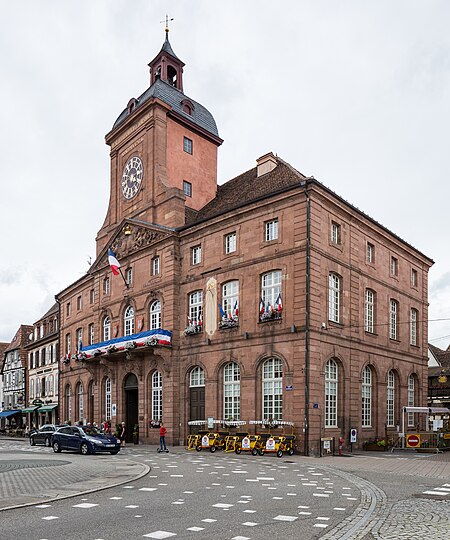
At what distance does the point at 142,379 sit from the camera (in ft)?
126

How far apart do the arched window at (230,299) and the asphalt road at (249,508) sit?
12866mm

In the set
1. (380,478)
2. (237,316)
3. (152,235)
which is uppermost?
(152,235)

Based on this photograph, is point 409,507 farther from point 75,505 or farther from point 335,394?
point 335,394

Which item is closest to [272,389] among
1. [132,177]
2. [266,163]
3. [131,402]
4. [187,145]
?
[131,402]

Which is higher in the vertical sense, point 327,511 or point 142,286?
point 142,286

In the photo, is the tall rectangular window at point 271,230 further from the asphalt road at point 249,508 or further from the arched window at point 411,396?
the arched window at point 411,396

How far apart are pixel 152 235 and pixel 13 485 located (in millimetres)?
24417

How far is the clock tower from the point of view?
1598 inches

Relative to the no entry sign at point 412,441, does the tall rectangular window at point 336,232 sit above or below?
above

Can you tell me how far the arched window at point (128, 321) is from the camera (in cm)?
4124

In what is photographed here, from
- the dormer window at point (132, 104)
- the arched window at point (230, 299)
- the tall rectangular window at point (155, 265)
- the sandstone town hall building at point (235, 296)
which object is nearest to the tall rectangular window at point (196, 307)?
the sandstone town hall building at point (235, 296)

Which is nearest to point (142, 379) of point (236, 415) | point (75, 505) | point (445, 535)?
point (236, 415)

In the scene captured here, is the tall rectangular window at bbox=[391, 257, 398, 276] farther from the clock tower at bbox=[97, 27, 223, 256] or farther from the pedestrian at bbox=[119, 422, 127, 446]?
the pedestrian at bbox=[119, 422, 127, 446]

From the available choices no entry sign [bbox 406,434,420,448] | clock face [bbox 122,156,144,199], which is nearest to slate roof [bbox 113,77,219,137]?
clock face [bbox 122,156,144,199]
